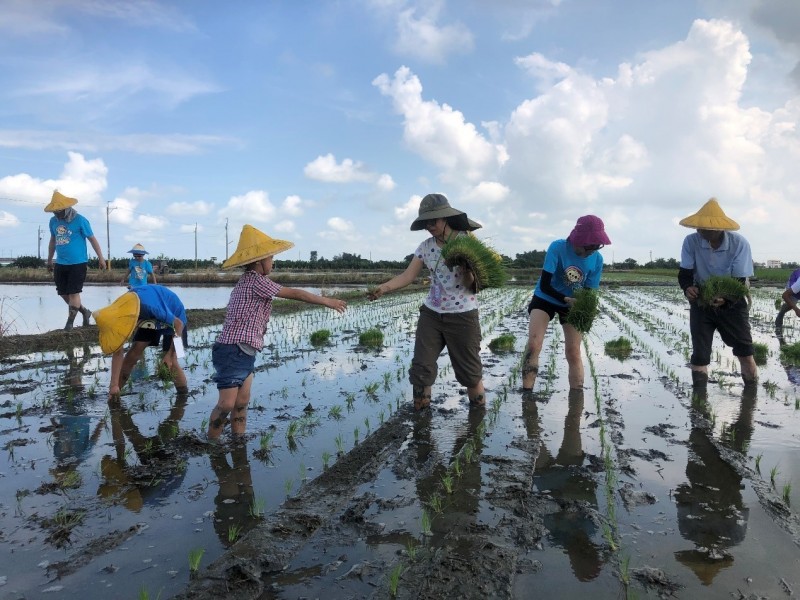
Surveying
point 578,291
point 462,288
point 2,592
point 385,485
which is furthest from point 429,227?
point 2,592

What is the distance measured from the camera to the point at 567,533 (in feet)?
8.13

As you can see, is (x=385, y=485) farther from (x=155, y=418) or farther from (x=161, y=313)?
(x=161, y=313)

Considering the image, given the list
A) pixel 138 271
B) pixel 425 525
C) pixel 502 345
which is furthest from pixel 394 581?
pixel 138 271

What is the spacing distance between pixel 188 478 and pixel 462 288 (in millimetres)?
2292

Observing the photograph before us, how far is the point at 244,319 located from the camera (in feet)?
12.2

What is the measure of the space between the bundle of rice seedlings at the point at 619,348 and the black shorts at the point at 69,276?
6.83m

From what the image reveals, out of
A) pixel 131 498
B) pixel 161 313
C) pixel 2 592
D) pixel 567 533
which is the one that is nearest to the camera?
pixel 2 592

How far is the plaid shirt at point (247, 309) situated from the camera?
3693 millimetres

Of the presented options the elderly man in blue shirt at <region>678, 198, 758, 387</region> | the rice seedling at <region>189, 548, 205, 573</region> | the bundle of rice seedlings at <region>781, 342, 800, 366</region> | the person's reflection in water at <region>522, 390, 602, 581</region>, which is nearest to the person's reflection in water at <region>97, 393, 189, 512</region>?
the rice seedling at <region>189, 548, 205, 573</region>

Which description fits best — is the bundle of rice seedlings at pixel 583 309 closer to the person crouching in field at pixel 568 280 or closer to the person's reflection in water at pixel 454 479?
the person crouching in field at pixel 568 280

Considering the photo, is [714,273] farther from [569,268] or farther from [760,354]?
[760,354]

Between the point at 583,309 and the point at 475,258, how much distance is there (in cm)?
112

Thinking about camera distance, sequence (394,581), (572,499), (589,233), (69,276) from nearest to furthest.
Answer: (394,581) < (572,499) < (589,233) < (69,276)

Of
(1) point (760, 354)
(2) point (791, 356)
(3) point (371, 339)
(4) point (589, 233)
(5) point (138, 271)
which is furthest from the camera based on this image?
(3) point (371, 339)
